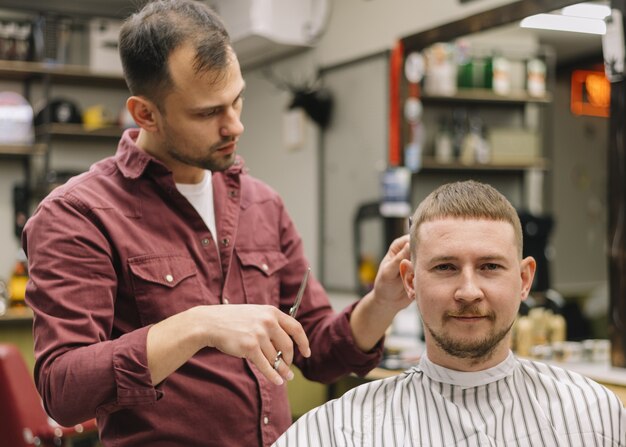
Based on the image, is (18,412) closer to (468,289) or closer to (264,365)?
(264,365)

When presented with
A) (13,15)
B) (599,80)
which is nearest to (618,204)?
(13,15)

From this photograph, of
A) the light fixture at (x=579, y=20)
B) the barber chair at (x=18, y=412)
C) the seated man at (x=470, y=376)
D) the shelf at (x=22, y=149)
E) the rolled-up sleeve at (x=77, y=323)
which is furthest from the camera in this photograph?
the shelf at (x=22, y=149)

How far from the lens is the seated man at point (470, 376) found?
5.21ft

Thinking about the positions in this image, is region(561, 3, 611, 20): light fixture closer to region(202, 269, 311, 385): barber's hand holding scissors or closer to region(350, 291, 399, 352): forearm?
region(350, 291, 399, 352): forearm

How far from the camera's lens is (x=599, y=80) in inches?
320

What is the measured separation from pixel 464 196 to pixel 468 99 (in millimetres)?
3402

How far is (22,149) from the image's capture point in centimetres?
579

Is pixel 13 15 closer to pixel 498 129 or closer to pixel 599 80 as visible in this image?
pixel 498 129

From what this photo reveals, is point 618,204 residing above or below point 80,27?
below

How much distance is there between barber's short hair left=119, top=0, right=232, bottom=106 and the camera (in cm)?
168

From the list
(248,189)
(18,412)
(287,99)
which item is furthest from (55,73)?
(248,189)

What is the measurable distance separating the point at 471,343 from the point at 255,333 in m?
0.50

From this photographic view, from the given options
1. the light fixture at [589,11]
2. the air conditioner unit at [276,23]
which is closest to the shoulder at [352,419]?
the air conditioner unit at [276,23]

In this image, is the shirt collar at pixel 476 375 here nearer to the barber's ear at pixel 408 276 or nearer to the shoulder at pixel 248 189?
the barber's ear at pixel 408 276
